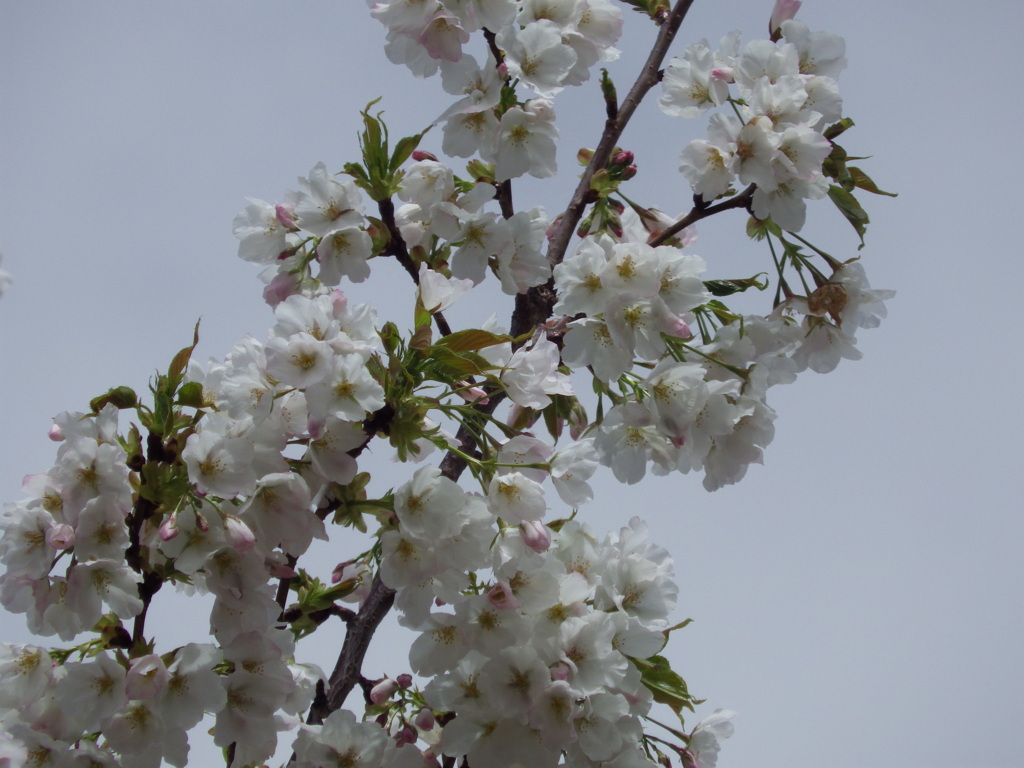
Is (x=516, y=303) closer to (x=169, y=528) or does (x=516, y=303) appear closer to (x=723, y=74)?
(x=723, y=74)

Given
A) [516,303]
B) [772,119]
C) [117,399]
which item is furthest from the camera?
[516,303]

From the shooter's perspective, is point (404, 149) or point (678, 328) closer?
point (678, 328)

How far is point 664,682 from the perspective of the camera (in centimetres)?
176

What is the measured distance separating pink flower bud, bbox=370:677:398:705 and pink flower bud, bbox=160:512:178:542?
68 centimetres

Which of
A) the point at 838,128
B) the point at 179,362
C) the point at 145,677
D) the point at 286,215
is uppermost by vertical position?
the point at 838,128

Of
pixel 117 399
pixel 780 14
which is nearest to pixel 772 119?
pixel 780 14

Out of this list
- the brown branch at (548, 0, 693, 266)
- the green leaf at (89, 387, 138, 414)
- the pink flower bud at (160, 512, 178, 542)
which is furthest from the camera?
the brown branch at (548, 0, 693, 266)

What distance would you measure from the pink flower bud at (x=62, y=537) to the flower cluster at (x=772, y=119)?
1308 millimetres

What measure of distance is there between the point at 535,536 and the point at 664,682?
44 centimetres

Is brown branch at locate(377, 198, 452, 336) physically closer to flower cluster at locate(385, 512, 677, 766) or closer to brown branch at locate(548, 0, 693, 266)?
brown branch at locate(548, 0, 693, 266)

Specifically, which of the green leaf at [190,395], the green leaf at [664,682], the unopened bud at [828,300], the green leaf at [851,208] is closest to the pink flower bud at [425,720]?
the green leaf at [664,682]

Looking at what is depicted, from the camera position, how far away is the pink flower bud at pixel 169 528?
4.72ft

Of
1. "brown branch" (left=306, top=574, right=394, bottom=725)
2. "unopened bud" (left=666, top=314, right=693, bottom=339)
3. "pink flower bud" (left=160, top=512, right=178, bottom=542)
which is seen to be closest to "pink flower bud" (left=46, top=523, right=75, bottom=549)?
"pink flower bud" (left=160, top=512, right=178, bottom=542)

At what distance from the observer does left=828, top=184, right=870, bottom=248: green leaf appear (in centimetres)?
183
